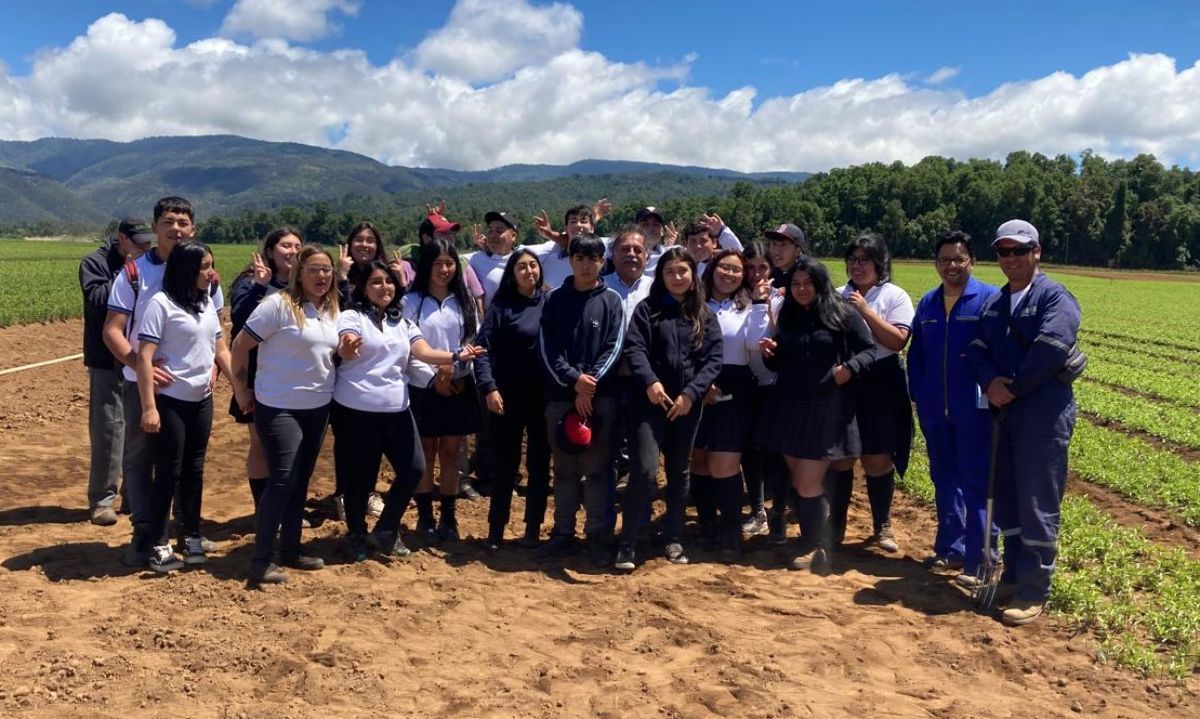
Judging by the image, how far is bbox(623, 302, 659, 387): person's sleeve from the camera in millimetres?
5191

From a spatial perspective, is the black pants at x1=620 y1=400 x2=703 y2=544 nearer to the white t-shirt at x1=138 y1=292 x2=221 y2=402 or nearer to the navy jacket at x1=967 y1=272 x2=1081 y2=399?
the navy jacket at x1=967 y1=272 x2=1081 y2=399

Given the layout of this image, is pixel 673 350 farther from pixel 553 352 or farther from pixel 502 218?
pixel 502 218

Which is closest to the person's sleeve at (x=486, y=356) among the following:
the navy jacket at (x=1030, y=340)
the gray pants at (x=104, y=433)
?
the gray pants at (x=104, y=433)

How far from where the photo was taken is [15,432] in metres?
8.30

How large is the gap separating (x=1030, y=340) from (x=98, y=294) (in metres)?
6.14

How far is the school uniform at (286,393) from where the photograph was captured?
4652 mm

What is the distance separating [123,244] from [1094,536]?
7326 mm

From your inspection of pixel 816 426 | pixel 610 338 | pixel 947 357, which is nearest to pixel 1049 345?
pixel 947 357

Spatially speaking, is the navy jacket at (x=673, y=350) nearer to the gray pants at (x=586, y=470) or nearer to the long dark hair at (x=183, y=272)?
the gray pants at (x=586, y=470)

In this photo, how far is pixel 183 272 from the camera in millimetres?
4676

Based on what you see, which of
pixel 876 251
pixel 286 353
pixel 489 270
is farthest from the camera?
pixel 489 270

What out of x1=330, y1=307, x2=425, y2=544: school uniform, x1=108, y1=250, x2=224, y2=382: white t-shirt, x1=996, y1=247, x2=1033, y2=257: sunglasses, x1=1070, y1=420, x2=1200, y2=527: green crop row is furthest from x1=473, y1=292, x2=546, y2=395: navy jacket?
x1=1070, y1=420, x2=1200, y2=527: green crop row

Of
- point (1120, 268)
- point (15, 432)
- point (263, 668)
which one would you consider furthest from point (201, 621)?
point (1120, 268)

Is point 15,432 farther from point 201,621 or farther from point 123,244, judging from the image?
point 201,621
